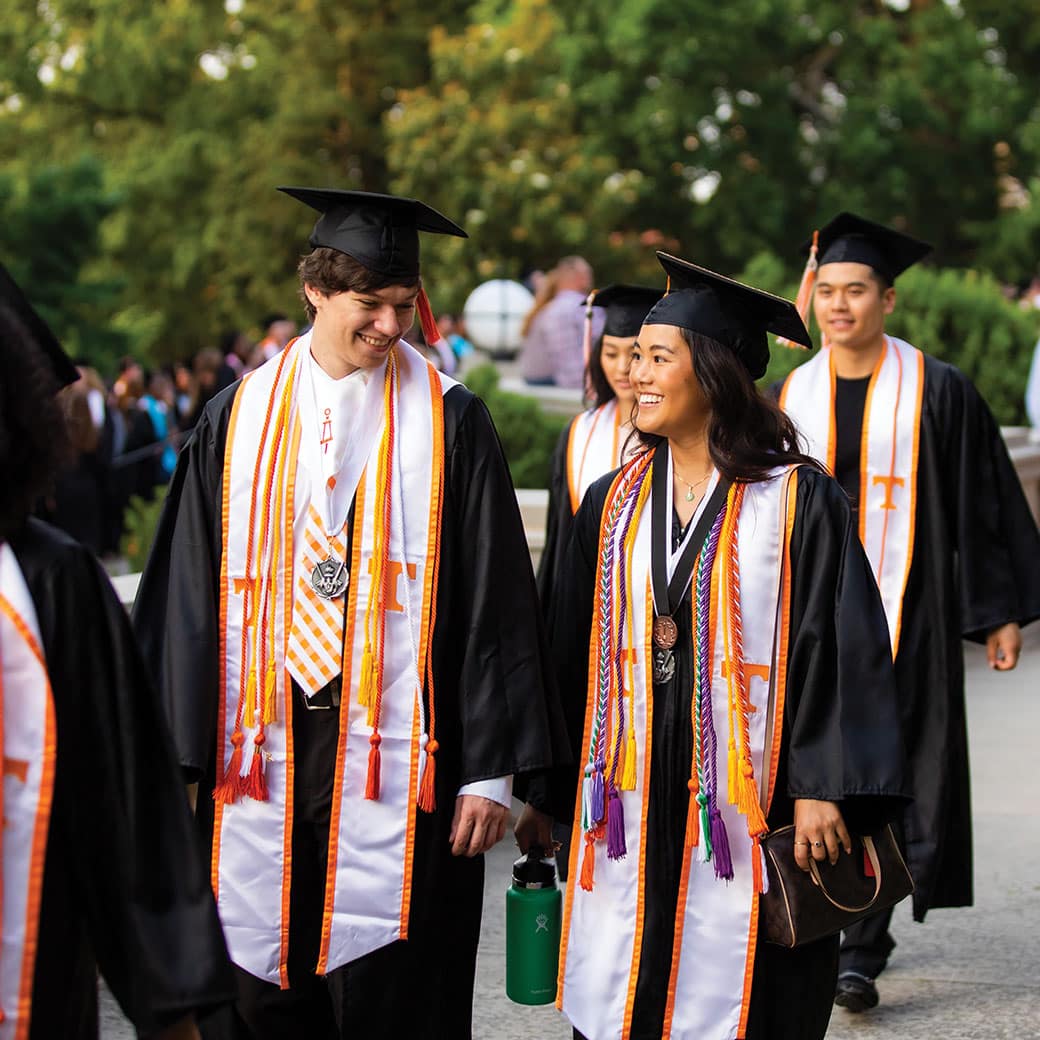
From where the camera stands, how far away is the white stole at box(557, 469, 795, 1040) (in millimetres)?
3828

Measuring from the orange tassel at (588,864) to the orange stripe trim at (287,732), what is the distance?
0.61m

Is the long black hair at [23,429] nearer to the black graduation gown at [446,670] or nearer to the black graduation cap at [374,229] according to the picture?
the black graduation gown at [446,670]

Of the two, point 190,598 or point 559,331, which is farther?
point 559,331

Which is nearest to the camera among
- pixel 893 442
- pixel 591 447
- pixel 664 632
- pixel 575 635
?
pixel 664 632

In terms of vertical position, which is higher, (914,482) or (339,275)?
(339,275)

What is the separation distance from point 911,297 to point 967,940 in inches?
268

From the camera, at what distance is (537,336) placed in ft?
50.8

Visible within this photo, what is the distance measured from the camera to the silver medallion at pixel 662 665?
12.6ft

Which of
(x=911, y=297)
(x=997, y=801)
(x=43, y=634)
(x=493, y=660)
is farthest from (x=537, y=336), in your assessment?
(x=43, y=634)

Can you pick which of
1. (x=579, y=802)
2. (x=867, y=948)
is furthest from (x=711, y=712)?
(x=867, y=948)

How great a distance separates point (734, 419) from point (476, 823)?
99 cm

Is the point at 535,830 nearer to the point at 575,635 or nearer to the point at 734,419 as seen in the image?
the point at 575,635

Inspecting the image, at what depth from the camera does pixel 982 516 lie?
559 cm

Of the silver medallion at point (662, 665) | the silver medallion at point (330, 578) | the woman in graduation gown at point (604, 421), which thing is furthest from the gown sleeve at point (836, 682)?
the woman in graduation gown at point (604, 421)
